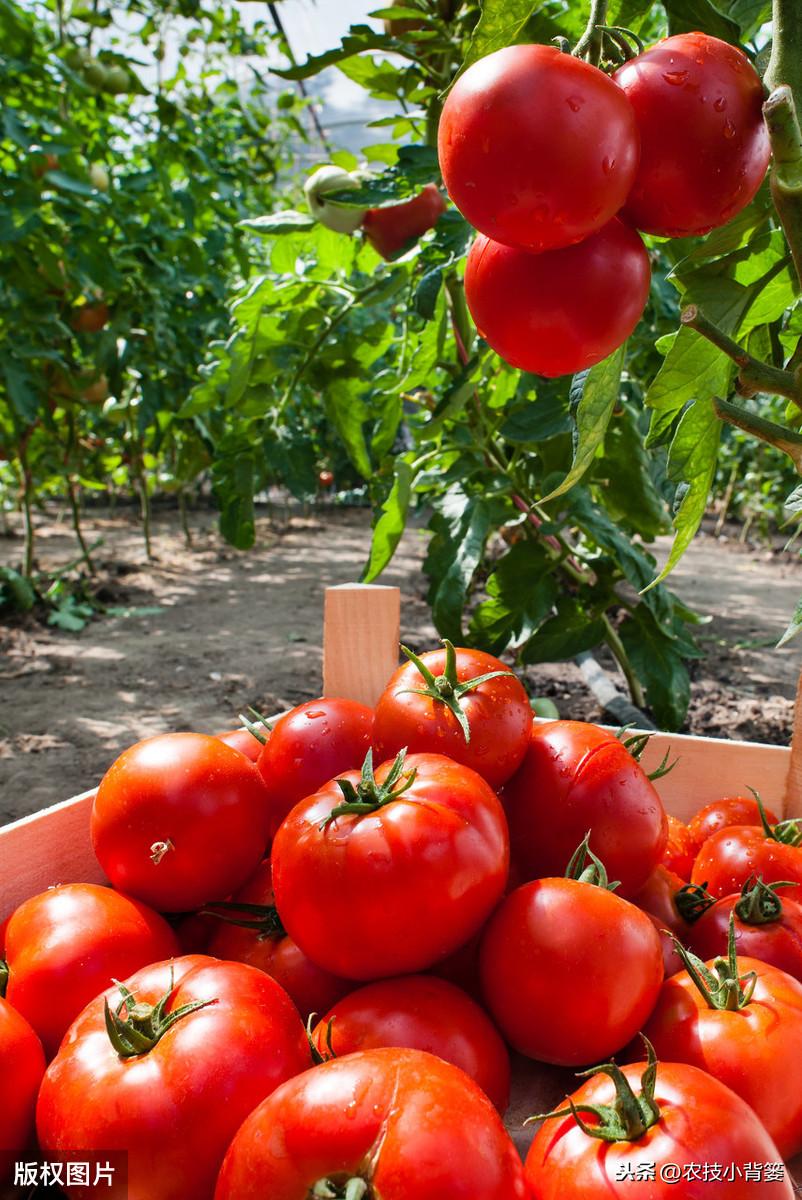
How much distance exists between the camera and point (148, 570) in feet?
18.9

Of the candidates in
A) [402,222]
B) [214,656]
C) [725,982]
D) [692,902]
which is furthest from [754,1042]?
[214,656]

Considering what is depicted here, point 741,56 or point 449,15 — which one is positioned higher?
point 449,15

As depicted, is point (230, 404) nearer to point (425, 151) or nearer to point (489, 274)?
point (425, 151)

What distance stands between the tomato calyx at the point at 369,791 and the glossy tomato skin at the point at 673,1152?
0.26 metres

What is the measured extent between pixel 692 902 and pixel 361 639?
54 cm

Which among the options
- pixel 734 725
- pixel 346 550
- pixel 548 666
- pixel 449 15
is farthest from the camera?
pixel 346 550

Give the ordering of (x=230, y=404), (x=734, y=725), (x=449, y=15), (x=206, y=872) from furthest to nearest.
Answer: (x=734, y=725)
(x=230, y=404)
(x=449, y=15)
(x=206, y=872)

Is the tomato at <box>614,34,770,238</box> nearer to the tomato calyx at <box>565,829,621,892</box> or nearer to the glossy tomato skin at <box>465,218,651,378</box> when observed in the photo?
the glossy tomato skin at <box>465,218,651,378</box>

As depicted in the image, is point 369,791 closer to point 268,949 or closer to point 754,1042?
point 268,949

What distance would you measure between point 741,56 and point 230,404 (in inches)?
57.2

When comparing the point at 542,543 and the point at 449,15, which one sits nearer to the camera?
the point at 449,15

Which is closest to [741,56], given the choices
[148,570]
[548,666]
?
[548,666]

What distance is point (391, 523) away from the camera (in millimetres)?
1621

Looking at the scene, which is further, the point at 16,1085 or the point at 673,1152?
the point at 16,1085
